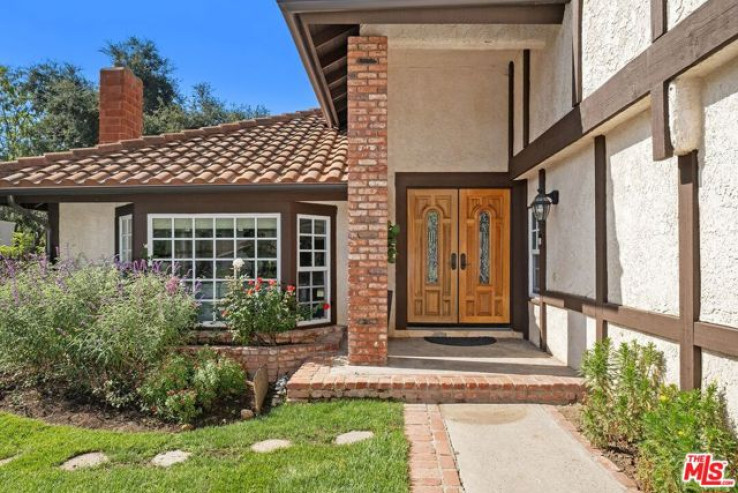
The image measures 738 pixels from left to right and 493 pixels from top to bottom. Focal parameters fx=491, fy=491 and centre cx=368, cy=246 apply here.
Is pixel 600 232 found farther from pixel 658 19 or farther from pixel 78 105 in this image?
pixel 78 105

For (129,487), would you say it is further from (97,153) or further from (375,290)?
(97,153)

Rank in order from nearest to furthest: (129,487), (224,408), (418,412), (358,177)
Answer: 1. (129,487)
2. (418,412)
3. (224,408)
4. (358,177)

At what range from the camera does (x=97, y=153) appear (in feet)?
29.3

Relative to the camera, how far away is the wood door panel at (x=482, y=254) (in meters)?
8.70

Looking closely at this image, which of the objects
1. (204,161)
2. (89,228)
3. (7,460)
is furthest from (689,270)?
(89,228)

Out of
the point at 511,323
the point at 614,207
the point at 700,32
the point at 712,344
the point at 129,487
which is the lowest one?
the point at 129,487

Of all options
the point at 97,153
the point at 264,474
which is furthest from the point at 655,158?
the point at 97,153

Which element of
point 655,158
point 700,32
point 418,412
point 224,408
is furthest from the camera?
point 224,408

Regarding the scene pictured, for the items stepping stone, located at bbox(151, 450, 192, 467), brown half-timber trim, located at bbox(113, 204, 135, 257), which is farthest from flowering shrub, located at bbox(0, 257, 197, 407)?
brown half-timber trim, located at bbox(113, 204, 135, 257)

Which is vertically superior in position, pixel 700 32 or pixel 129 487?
pixel 700 32

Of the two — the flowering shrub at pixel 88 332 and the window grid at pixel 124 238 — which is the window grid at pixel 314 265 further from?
the window grid at pixel 124 238

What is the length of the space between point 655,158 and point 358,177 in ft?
10.8

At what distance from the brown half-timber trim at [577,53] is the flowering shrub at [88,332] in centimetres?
525

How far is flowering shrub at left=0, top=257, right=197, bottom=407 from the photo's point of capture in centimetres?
567
